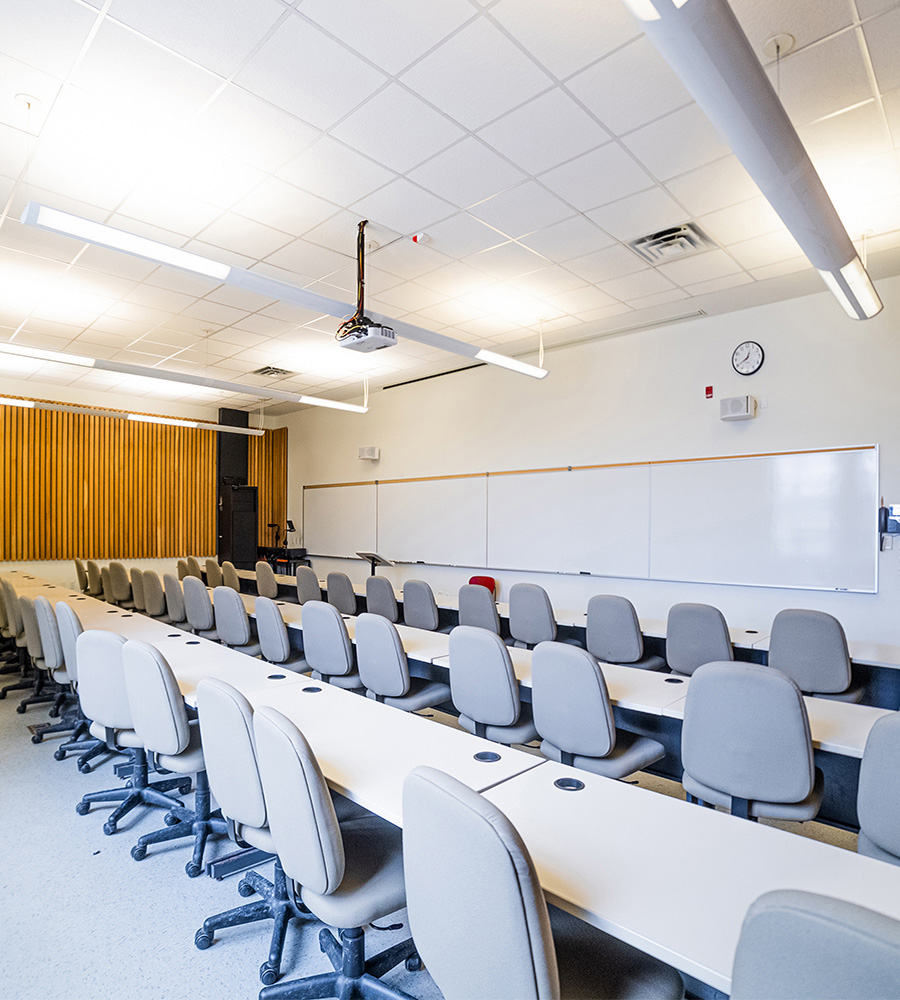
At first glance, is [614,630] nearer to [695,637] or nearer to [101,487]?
[695,637]

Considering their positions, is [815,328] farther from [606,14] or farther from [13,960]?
[13,960]

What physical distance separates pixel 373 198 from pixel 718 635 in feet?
11.3

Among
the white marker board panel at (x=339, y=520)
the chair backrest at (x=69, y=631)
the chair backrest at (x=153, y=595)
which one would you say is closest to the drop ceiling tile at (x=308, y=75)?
the chair backrest at (x=69, y=631)

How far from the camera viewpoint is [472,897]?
→ 45.8 inches

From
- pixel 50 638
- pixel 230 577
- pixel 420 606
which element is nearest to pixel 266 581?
pixel 230 577

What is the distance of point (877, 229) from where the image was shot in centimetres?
414

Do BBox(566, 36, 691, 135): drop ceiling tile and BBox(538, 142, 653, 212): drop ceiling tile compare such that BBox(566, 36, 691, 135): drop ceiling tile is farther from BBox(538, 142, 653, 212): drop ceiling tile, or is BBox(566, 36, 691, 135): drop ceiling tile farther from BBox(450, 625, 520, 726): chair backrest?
BBox(450, 625, 520, 726): chair backrest

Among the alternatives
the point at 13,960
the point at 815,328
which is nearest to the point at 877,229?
the point at 815,328

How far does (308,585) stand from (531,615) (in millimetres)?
2822

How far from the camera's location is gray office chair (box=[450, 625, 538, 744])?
2871 millimetres

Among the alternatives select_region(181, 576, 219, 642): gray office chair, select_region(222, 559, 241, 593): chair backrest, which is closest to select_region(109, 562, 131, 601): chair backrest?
select_region(222, 559, 241, 593): chair backrest

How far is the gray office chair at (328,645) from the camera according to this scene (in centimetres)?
393

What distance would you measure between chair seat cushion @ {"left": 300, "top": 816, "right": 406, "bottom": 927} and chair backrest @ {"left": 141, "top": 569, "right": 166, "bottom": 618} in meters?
5.09

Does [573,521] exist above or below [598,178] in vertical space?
below
